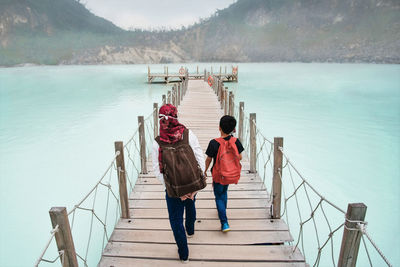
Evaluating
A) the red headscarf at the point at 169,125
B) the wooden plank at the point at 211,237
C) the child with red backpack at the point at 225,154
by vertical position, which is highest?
the red headscarf at the point at 169,125

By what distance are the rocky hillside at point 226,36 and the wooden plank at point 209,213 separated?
105m

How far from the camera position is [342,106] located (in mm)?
19188

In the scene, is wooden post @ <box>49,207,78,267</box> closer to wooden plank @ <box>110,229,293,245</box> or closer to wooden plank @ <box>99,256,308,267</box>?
wooden plank @ <box>99,256,308,267</box>

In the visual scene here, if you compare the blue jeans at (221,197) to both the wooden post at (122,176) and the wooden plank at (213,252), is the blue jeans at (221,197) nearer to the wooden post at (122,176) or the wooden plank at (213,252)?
the wooden plank at (213,252)

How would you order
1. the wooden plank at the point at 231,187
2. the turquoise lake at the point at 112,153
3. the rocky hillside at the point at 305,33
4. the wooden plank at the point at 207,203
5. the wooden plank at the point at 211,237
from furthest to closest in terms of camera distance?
the rocky hillside at the point at 305,33, the turquoise lake at the point at 112,153, the wooden plank at the point at 231,187, the wooden plank at the point at 207,203, the wooden plank at the point at 211,237

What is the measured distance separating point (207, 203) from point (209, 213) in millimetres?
258

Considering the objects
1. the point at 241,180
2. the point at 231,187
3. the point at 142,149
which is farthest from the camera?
the point at 142,149

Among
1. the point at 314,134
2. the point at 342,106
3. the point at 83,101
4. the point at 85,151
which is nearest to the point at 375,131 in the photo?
the point at 314,134

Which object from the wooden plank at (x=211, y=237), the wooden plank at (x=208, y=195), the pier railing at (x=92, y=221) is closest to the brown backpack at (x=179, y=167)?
the pier railing at (x=92, y=221)

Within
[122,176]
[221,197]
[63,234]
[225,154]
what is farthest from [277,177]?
[63,234]

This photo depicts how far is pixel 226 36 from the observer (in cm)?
14700

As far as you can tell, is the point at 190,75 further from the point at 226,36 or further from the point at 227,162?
the point at 226,36

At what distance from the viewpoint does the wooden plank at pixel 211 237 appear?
273cm

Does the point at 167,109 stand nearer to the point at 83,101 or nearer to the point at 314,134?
the point at 314,134
